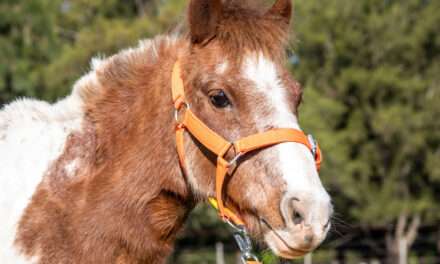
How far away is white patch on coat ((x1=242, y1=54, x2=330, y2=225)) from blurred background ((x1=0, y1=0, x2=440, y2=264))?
71.2 ft

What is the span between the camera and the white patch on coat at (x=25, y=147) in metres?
3.84

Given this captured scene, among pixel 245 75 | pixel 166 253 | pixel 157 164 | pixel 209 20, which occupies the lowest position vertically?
pixel 166 253

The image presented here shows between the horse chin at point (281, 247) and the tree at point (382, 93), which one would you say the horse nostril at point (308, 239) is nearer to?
the horse chin at point (281, 247)

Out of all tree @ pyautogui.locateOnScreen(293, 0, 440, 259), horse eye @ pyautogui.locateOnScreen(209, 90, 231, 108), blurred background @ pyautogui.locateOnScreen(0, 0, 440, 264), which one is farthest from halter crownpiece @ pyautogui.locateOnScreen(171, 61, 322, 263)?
tree @ pyautogui.locateOnScreen(293, 0, 440, 259)

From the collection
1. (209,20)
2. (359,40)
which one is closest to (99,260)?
(209,20)

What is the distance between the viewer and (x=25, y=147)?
4.05m

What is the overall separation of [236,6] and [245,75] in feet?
1.81

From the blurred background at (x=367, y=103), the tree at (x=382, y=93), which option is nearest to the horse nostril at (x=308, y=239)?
the blurred background at (x=367, y=103)

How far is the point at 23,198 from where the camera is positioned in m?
3.90

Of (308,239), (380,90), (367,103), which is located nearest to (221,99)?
(308,239)

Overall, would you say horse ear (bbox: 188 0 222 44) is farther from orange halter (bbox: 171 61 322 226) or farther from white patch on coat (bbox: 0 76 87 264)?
white patch on coat (bbox: 0 76 87 264)

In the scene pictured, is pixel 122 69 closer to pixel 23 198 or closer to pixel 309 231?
pixel 23 198

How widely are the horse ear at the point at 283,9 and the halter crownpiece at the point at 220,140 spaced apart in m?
0.75

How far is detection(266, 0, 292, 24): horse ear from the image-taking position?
171 inches
